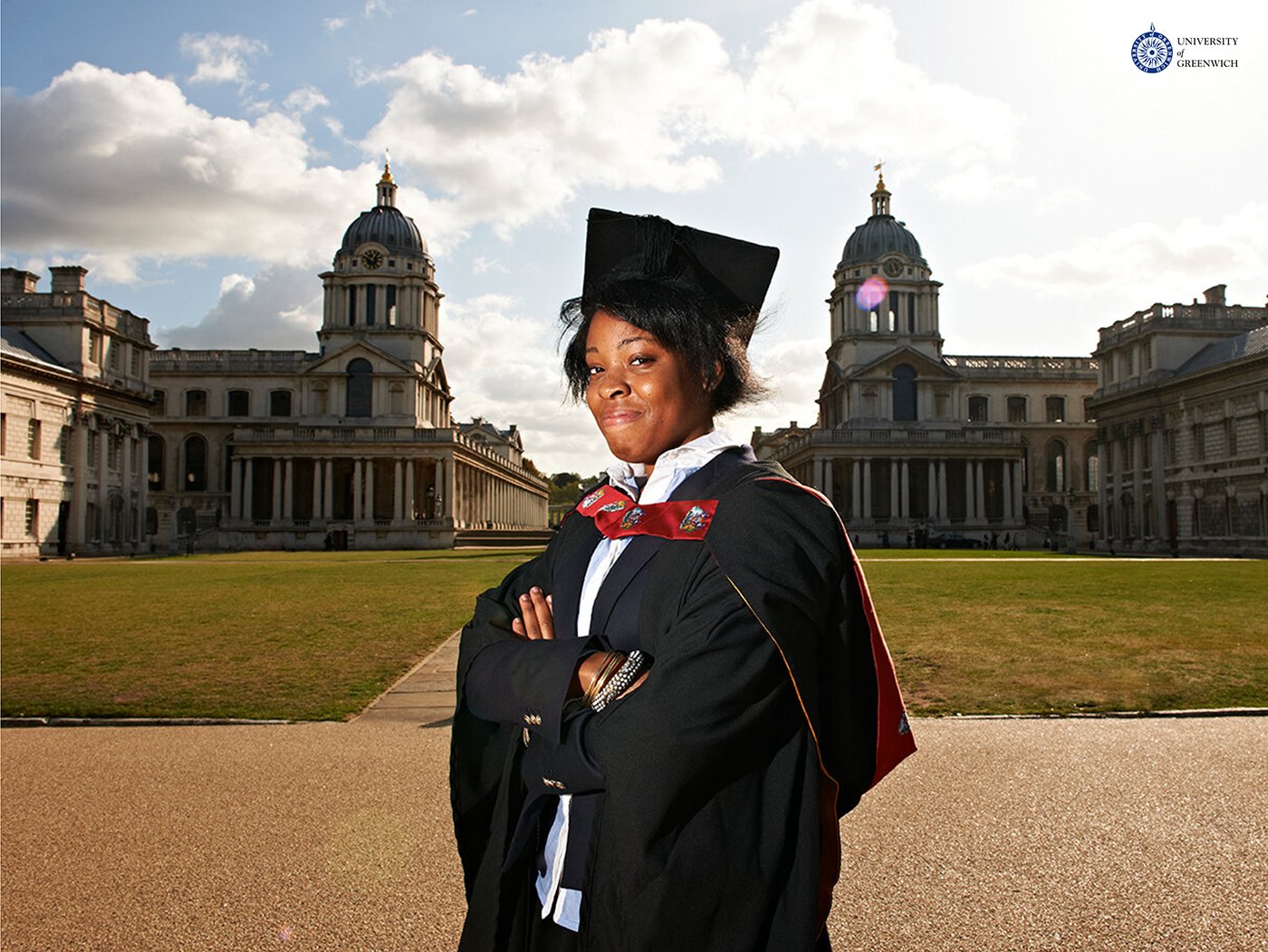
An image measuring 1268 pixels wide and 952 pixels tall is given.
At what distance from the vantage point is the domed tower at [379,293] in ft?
237

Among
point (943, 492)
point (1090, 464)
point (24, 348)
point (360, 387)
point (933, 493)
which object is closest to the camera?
point (24, 348)

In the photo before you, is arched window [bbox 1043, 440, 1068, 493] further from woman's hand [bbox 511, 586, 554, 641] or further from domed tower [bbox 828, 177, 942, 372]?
woman's hand [bbox 511, 586, 554, 641]

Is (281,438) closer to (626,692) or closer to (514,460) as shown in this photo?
(514,460)

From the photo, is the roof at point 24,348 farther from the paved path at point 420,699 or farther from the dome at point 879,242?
the dome at point 879,242

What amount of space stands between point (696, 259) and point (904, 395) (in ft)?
243

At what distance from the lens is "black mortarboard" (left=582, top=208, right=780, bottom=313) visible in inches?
99.2

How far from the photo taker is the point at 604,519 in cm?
245

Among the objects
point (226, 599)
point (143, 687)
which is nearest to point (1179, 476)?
point (226, 599)

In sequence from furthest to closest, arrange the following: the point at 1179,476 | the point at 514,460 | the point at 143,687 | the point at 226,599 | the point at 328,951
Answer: the point at 514,460
the point at 1179,476
the point at 226,599
the point at 143,687
the point at 328,951

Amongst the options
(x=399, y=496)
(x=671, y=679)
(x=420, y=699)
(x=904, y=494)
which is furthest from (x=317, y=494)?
(x=671, y=679)

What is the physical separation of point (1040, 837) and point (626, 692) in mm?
4487

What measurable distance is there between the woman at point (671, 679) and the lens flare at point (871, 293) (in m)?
74.9

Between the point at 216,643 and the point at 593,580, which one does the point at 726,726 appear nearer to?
the point at 593,580

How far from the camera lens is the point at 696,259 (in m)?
2.54
